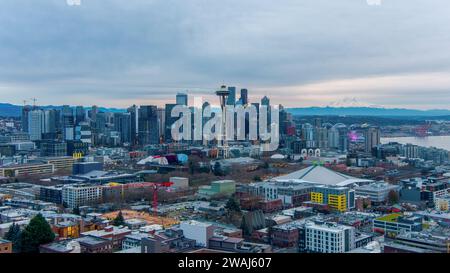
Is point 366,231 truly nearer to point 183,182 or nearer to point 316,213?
point 316,213

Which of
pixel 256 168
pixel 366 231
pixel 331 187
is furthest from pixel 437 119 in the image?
pixel 366 231

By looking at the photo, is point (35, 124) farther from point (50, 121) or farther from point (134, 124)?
point (134, 124)

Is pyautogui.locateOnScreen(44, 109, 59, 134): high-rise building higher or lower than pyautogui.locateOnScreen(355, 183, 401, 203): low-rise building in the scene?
higher

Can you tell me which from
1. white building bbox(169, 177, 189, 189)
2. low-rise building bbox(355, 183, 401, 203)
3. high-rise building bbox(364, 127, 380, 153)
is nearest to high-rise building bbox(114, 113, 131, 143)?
high-rise building bbox(364, 127, 380, 153)

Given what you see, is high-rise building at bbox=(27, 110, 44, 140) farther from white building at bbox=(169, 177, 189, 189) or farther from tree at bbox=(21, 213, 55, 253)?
tree at bbox=(21, 213, 55, 253)

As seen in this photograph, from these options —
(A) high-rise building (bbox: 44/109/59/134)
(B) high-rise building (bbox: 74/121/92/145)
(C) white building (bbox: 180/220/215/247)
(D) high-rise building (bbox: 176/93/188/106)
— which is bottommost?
(C) white building (bbox: 180/220/215/247)
